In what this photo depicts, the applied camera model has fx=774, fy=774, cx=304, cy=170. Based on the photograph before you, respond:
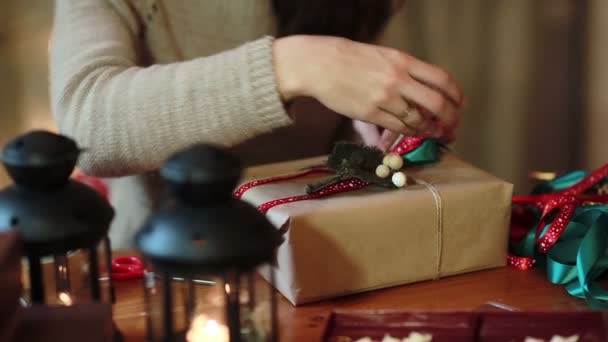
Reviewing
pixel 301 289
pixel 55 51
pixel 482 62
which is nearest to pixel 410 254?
pixel 301 289

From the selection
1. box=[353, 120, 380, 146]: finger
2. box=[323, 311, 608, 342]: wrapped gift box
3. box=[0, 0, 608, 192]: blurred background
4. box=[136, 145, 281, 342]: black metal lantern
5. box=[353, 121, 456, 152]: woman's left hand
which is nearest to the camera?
box=[136, 145, 281, 342]: black metal lantern

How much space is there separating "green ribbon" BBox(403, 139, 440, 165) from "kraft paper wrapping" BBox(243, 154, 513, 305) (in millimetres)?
48

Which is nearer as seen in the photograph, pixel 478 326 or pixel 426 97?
pixel 478 326

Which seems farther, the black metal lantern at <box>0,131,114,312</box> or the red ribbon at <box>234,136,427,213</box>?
the red ribbon at <box>234,136,427,213</box>

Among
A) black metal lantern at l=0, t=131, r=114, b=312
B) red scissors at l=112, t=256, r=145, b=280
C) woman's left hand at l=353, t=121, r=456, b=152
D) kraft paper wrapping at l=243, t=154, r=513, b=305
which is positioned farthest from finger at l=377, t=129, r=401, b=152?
black metal lantern at l=0, t=131, r=114, b=312

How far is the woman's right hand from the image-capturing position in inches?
28.5

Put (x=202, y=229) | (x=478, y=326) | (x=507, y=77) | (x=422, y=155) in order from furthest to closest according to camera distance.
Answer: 1. (x=507, y=77)
2. (x=422, y=155)
3. (x=478, y=326)
4. (x=202, y=229)

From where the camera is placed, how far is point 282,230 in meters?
0.68

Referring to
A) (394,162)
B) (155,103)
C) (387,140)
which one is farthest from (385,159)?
(155,103)

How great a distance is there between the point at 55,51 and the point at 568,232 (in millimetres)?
589

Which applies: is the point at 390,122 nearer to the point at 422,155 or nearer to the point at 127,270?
the point at 422,155

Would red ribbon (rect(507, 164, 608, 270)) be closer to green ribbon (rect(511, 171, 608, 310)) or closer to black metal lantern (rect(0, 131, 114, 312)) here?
green ribbon (rect(511, 171, 608, 310))

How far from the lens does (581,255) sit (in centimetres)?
72

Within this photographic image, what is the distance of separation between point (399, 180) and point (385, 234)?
6 cm
